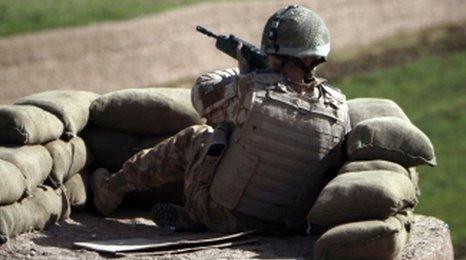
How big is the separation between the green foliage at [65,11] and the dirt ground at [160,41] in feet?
0.76

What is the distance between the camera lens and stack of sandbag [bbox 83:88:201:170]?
10570 millimetres

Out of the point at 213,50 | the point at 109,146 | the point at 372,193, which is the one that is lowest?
the point at 213,50

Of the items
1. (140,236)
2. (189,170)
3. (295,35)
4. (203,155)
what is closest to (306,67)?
(295,35)

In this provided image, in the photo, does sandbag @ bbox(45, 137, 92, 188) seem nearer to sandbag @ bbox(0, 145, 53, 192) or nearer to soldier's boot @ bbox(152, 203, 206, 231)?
sandbag @ bbox(0, 145, 53, 192)

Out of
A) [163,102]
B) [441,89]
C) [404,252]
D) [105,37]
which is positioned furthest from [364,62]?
[404,252]

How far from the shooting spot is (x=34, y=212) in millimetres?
9359

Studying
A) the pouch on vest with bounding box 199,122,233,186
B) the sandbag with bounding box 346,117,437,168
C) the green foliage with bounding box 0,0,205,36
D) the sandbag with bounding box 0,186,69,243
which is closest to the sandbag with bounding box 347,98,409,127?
the sandbag with bounding box 346,117,437,168

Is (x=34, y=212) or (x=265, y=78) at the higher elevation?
(x=265, y=78)

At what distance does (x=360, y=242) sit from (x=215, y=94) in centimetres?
143

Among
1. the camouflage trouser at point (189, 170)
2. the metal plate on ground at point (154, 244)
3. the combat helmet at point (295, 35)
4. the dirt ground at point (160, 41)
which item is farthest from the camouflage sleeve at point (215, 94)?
the dirt ground at point (160, 41)

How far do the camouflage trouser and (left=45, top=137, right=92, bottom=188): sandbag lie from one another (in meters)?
0.28

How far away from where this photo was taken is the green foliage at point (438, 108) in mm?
18500

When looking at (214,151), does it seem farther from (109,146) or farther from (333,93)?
(109,146)

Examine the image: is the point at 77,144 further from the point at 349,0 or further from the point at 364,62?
the point at 349,0
